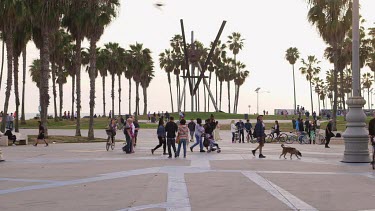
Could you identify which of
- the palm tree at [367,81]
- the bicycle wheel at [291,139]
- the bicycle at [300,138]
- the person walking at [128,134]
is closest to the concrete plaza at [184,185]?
the person walking at [128,134]

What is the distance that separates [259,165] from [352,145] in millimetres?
3846

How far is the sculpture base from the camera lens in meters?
19.0

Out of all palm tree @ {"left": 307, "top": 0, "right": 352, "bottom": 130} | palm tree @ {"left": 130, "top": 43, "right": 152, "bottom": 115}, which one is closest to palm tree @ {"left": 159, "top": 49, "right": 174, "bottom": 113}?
palm tree @ {"left": 130, "top": 43, "right": 152, "bottom": 115}

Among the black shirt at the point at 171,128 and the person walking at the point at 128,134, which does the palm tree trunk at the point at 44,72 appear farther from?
the black shirt at the point at 171,128

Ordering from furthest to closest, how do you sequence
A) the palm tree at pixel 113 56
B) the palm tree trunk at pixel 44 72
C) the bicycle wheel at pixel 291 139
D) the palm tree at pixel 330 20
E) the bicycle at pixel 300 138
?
the palm tree at pixel 113 56
the palm tree at pixel 330 20
the bicycle wheel at pixel 291 139
the bicycle at pixel 300 138
the palm tree trunk at pixel 44 72

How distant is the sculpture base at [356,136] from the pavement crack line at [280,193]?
5.71m

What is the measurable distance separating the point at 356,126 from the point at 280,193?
9161mm

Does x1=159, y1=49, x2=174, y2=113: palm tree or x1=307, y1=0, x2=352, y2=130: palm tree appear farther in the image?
x1=159, y1=49, x2=174, y2=113: palm tree

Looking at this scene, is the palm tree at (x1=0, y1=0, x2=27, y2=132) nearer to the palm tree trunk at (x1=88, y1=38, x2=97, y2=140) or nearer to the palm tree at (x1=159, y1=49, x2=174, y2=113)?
the palm tree trunk at (x1=88, y1=38, x2=97, y2=140)

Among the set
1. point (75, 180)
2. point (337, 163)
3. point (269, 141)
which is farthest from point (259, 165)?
point (269, 141)

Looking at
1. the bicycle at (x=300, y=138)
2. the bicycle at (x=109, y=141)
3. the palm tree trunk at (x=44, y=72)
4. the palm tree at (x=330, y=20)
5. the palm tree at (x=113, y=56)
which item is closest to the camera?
the bicycle at (x=109, y=141)

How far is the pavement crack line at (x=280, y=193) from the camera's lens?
31.2ft

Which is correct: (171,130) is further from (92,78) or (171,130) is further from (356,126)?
(92,78)

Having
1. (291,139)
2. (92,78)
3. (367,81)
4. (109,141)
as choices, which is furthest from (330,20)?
(367,81)
